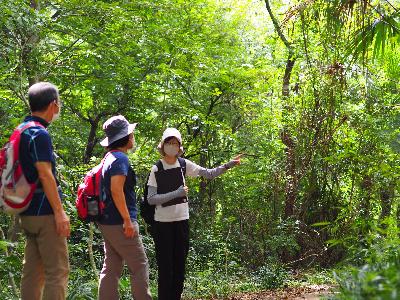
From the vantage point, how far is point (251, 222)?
1255 centimetres

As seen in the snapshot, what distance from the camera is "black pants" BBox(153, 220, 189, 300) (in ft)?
18.2

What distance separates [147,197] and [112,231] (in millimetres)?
808

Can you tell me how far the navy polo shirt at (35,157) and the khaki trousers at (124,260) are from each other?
855 millimetres

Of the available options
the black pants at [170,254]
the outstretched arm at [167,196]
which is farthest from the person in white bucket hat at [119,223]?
the black pants at [170,254]

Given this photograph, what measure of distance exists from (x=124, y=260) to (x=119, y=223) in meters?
0.38

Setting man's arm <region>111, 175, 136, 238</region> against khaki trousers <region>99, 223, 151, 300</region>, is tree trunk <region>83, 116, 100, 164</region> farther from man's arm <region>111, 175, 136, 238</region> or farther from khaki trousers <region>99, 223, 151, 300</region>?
man's arm <region>111, 175, 136, 238</region>

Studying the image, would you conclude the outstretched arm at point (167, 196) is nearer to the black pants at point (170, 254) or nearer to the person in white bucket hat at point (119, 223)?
the black pants at point (170, 254)

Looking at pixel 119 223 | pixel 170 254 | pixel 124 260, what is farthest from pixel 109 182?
pixel 170 254

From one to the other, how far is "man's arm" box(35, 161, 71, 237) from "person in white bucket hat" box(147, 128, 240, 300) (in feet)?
4.92

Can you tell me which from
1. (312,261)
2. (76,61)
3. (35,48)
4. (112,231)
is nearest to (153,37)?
(76,61)

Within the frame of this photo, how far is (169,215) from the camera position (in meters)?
5.51

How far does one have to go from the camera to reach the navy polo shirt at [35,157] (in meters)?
4.08

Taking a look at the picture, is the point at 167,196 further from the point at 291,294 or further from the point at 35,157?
the point at 291,294

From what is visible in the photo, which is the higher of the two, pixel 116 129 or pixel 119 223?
pixel 116 129
